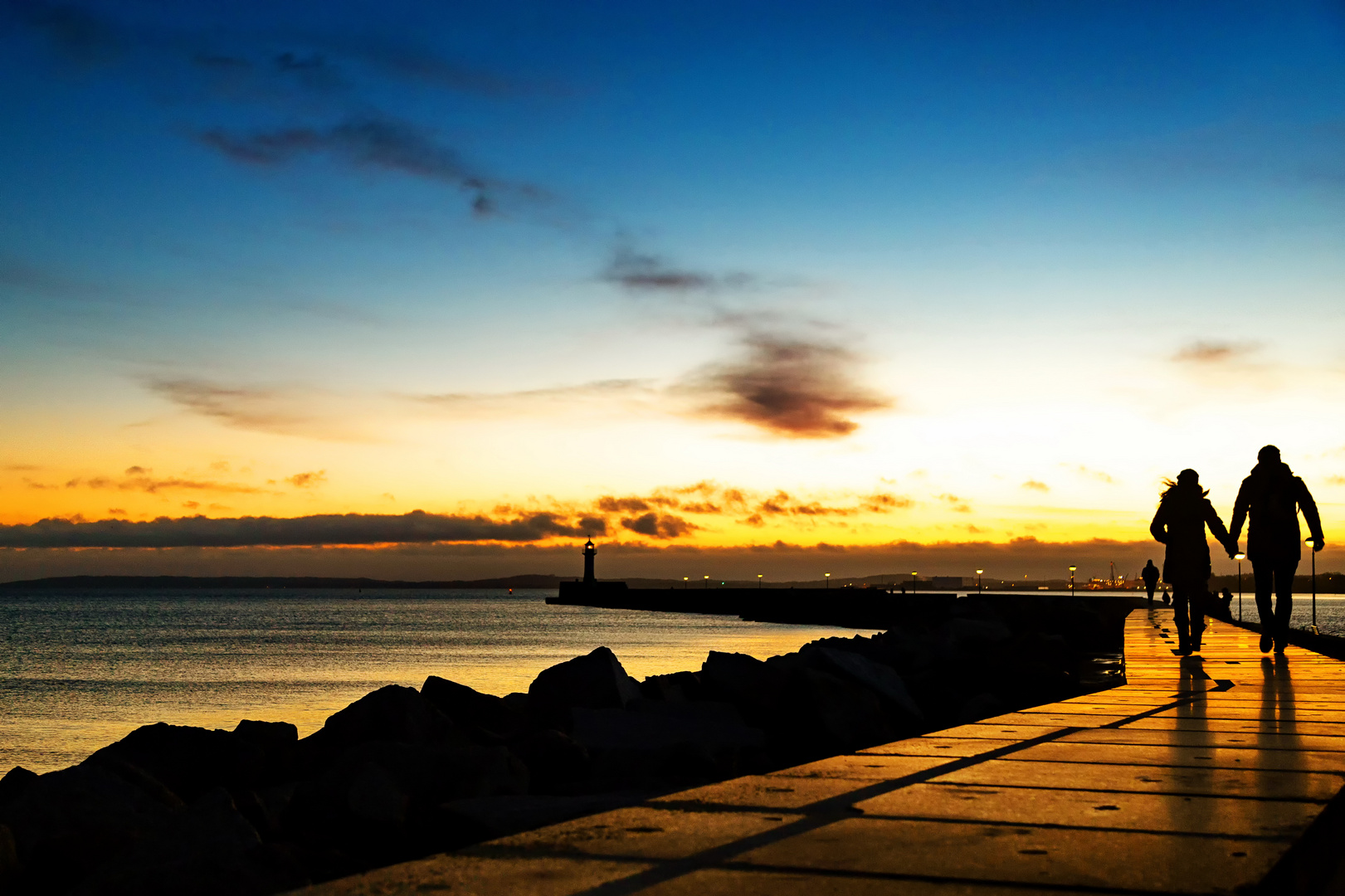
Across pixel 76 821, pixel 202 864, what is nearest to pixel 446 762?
pixel 76 821

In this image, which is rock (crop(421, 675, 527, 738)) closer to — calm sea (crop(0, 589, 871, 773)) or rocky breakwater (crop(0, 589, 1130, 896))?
rocky breakwater (crop(0, 589, 1130, 896))

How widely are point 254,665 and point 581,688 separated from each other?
2753 centimetres

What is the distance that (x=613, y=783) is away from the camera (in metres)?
5.30

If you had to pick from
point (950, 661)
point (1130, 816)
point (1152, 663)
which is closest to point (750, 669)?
point (950, 661)

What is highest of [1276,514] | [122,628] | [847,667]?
[1276,514]

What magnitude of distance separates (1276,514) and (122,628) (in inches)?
2584

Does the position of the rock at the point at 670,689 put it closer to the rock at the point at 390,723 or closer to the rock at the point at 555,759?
the rock at the point at 390,723

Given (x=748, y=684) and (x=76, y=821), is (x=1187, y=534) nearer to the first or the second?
(x=748, y=684)

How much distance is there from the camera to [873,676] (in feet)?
25.2

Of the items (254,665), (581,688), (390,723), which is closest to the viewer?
(390,723)

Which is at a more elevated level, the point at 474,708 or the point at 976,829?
the point at 976,829

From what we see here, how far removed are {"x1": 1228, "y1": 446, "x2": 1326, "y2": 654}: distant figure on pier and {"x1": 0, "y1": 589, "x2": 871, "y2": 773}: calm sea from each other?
13.5 metres

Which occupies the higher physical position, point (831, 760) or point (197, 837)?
point (831, 760)

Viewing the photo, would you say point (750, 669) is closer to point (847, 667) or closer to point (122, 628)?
point (847, 667)
